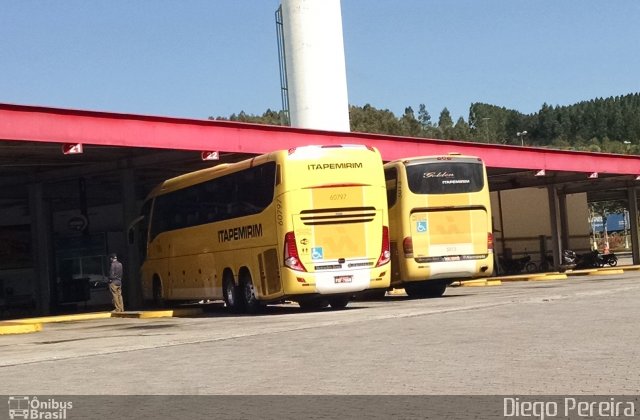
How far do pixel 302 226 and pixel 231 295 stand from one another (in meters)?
3.65

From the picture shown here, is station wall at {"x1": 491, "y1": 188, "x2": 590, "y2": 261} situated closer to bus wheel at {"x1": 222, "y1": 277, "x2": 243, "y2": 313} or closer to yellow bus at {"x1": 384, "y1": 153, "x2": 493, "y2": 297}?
yellow bus at {"x1": 384, "y1": 153, "x2": 493, "y2": 297}

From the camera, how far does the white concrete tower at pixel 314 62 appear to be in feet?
136

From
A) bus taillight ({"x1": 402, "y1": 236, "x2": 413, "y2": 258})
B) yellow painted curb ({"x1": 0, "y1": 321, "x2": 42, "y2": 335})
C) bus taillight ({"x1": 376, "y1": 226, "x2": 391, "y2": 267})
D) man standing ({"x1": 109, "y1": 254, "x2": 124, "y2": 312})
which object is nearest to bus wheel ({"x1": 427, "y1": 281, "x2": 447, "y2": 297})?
bus taillight ({"x1": 402, "y1": 236, "x2": 413, "y2": 258})

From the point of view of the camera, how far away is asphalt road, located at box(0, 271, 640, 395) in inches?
391

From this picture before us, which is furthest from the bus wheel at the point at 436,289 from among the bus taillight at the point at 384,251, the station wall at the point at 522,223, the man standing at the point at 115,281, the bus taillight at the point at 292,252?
the station wall at the point at 522,223

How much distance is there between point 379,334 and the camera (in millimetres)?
15195

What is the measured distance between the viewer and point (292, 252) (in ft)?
73.4

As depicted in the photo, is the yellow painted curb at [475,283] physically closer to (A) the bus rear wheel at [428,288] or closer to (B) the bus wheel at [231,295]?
(A) the bus rear wheel at [428,288]

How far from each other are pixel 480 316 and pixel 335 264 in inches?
225

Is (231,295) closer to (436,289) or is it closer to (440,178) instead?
(440,178)

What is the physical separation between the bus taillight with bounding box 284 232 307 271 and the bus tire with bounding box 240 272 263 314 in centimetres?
185

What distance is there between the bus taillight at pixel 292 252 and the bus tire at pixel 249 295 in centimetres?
185
